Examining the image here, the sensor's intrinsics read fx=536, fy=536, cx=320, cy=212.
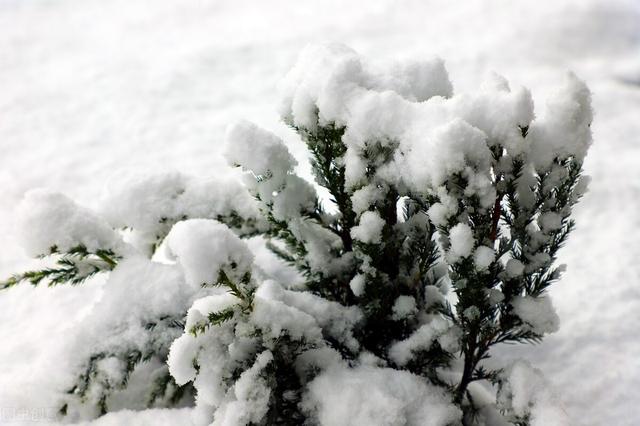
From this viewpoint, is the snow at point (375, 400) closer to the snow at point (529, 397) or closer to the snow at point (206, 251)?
the snow at point (529, 397)

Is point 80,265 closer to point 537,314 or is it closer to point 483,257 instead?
point 483,257

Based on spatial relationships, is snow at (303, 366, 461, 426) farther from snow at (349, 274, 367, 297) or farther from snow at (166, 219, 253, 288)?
snow at (166, 219, 253, 288)

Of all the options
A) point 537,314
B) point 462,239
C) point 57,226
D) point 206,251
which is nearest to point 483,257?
point 462,239

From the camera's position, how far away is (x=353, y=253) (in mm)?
1455

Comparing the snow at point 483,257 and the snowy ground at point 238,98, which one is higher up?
the snow at point 483,257

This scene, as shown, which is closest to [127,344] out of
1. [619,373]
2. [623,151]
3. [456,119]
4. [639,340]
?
[456,119]

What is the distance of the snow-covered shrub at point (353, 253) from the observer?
3.70 ft

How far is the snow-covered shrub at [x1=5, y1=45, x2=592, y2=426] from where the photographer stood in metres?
1.13

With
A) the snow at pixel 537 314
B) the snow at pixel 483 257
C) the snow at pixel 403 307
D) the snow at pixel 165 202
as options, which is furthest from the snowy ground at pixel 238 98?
the snow at pixel 483 257

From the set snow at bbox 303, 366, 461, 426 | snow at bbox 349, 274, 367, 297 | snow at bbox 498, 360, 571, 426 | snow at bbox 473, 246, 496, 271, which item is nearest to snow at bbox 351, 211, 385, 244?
Result: snow at bbox 349, 274, 367, 297

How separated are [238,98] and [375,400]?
284cm

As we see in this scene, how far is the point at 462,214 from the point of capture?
Answer: 44.7 inches

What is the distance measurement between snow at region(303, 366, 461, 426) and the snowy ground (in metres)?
0.49

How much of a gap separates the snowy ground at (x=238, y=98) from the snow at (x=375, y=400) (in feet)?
1.60
